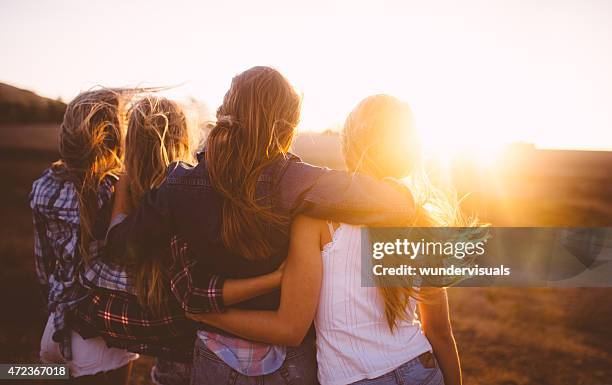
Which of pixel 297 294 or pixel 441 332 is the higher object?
pixel 297 294

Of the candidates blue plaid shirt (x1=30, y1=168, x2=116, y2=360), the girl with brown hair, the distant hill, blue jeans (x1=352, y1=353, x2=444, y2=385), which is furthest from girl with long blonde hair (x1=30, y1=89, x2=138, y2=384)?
the distant hill

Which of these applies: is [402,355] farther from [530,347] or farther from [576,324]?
[576,324]

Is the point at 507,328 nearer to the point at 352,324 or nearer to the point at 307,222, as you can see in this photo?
the point at 352,324

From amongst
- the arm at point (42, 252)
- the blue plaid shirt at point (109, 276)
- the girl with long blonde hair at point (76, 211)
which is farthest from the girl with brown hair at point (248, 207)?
the arm at point (42, 252)

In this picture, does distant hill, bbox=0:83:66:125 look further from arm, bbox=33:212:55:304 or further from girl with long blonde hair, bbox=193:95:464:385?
girl with long blonde hair, bbox=193:95:464:385

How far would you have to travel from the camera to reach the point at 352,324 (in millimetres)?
1321

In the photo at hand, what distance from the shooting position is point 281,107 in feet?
4.40

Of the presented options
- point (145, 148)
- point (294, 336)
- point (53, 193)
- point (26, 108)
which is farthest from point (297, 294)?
point (26, 108)

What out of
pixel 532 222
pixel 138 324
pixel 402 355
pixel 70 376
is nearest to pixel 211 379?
pixel 138 324

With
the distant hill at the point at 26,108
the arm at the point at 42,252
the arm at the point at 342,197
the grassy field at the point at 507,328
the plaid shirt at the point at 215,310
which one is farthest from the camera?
the distant hill at the point at 26,108

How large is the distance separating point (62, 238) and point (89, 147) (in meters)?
0.40

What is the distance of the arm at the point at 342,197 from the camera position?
1.24m

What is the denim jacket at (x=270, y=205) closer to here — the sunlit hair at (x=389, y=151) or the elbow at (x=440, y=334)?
the sunlit hair at (x=389, y=151)

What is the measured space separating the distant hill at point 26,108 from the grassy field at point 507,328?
4.09 m
